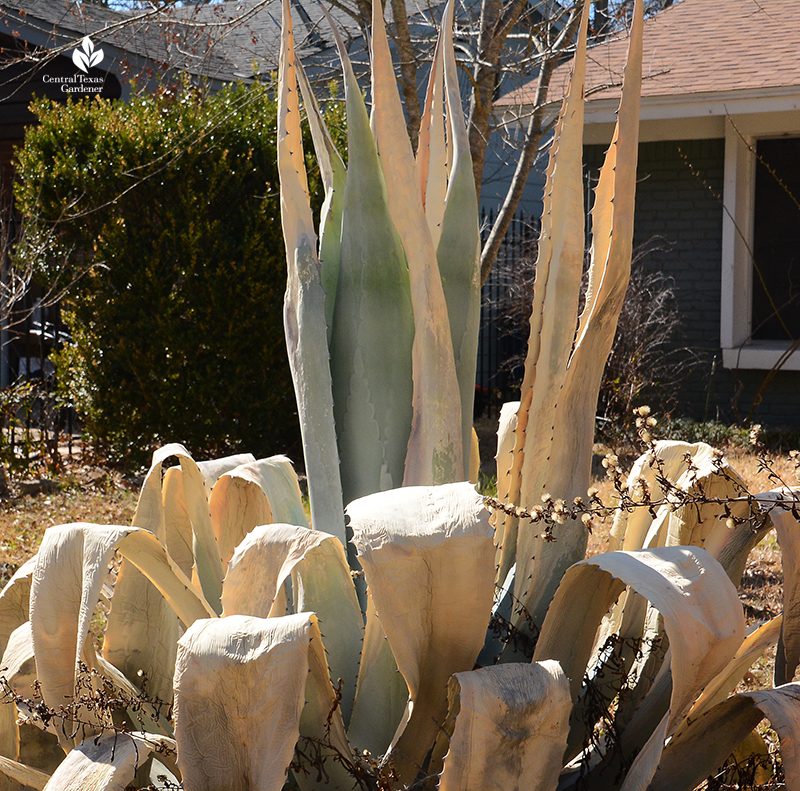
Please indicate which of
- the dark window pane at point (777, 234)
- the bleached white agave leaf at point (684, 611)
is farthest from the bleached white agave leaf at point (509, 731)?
the dark window pane at point (777, 234)

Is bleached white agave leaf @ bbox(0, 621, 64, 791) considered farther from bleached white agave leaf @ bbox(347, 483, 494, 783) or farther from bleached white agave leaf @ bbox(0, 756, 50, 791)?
bleached white agave leaf @ bbox(347, 483, 494, 783)

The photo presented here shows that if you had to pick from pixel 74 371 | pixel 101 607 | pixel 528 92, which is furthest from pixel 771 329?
pixel 101 607

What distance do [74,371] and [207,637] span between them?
641cm

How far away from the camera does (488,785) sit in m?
1.16

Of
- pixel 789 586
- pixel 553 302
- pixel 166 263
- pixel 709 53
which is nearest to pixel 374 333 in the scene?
pixel 553 302

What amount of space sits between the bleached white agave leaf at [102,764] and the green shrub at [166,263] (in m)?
5.49

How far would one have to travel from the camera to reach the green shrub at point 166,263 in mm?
6691

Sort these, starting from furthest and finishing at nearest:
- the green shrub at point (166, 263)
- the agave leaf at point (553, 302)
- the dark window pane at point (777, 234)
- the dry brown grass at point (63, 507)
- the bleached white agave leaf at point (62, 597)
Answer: the dark window pane at point (777, 234), the green shrub at point (166, 263), the dry brown grass at point (63, 507), the agave leaf at point (553, 302), the bleached white agave leaf at point (62, 597)

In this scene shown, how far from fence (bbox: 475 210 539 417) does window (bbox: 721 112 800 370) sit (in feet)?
6.56

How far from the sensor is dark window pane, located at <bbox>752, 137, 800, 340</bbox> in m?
8.56

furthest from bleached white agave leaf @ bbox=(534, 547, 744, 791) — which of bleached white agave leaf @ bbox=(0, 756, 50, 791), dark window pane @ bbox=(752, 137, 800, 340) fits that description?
dark window pane @ bbox=(752, 137, 800, 340)

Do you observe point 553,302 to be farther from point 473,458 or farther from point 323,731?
point 323,731

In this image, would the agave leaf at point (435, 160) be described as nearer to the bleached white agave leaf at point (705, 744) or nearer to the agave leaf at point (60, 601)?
the agave leaf at point (60, 601)

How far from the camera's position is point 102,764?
1.27m
